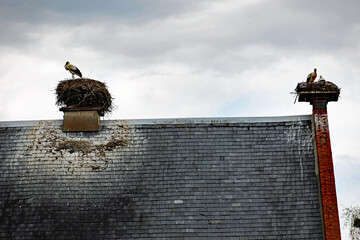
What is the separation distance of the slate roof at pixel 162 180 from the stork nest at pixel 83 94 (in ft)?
2.69

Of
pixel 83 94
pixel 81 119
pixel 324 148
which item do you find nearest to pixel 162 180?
pixel 81 119

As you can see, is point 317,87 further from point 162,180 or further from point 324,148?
point 162,180

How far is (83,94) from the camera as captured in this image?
15.4m

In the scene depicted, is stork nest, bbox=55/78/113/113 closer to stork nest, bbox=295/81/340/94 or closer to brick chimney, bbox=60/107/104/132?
brick chimney, bbox=60/107/104/132

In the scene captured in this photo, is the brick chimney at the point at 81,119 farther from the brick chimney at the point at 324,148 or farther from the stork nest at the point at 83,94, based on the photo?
the brick chimney at the point at 324,148

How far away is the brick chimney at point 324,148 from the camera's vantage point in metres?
12.8

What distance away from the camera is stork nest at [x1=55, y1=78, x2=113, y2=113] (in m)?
A: 15.3

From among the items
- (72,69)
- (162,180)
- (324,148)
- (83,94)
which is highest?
(72,69)

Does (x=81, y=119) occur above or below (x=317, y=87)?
below

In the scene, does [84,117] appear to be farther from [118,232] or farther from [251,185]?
[251,185]

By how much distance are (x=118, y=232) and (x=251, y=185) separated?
140 inches

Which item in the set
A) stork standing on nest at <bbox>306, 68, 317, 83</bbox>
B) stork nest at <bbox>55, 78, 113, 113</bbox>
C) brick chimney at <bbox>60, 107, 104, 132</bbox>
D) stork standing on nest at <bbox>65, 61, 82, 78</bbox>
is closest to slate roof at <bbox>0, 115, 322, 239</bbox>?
brick chimney at <bbox>60, 107, 104, 132</bbox>

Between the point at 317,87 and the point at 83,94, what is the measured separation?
6629 mm

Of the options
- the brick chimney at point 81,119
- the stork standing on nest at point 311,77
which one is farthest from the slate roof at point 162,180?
the stork standing on nest at point 311,77
